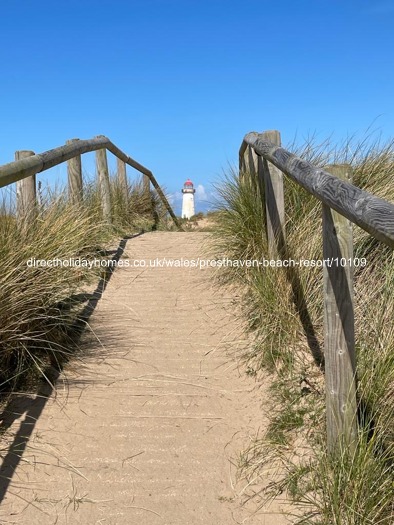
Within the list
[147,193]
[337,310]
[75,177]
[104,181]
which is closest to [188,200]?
[147,193]

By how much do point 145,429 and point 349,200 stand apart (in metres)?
1.86

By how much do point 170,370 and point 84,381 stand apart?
58 centimetres

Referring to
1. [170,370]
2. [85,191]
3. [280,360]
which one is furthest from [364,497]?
[85,191]

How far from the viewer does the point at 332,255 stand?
2.65 meters

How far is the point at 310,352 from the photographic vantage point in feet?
12.4

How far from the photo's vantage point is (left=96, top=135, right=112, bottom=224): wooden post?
7.57m

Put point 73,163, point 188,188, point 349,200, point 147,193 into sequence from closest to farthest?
point 349,200, point 73,163, point 147,193, point 188,188

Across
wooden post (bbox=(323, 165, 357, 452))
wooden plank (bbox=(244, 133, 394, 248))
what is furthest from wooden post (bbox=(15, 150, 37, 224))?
wooden post (bbox=(323, 165, 357, 452))

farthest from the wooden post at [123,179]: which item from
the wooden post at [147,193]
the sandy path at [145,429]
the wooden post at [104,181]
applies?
the sandy path at [145,429]

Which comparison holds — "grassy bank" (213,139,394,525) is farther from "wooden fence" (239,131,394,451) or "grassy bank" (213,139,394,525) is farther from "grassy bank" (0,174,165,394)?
"grassy bank" (0,174,165,394)

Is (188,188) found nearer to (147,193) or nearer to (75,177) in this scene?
(147,193)

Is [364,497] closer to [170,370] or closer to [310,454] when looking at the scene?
[310,454]

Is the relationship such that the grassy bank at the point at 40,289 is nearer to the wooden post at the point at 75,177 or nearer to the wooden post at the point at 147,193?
the wooden post at the point at 75,177

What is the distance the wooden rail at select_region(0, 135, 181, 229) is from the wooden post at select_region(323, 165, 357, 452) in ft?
5.96
